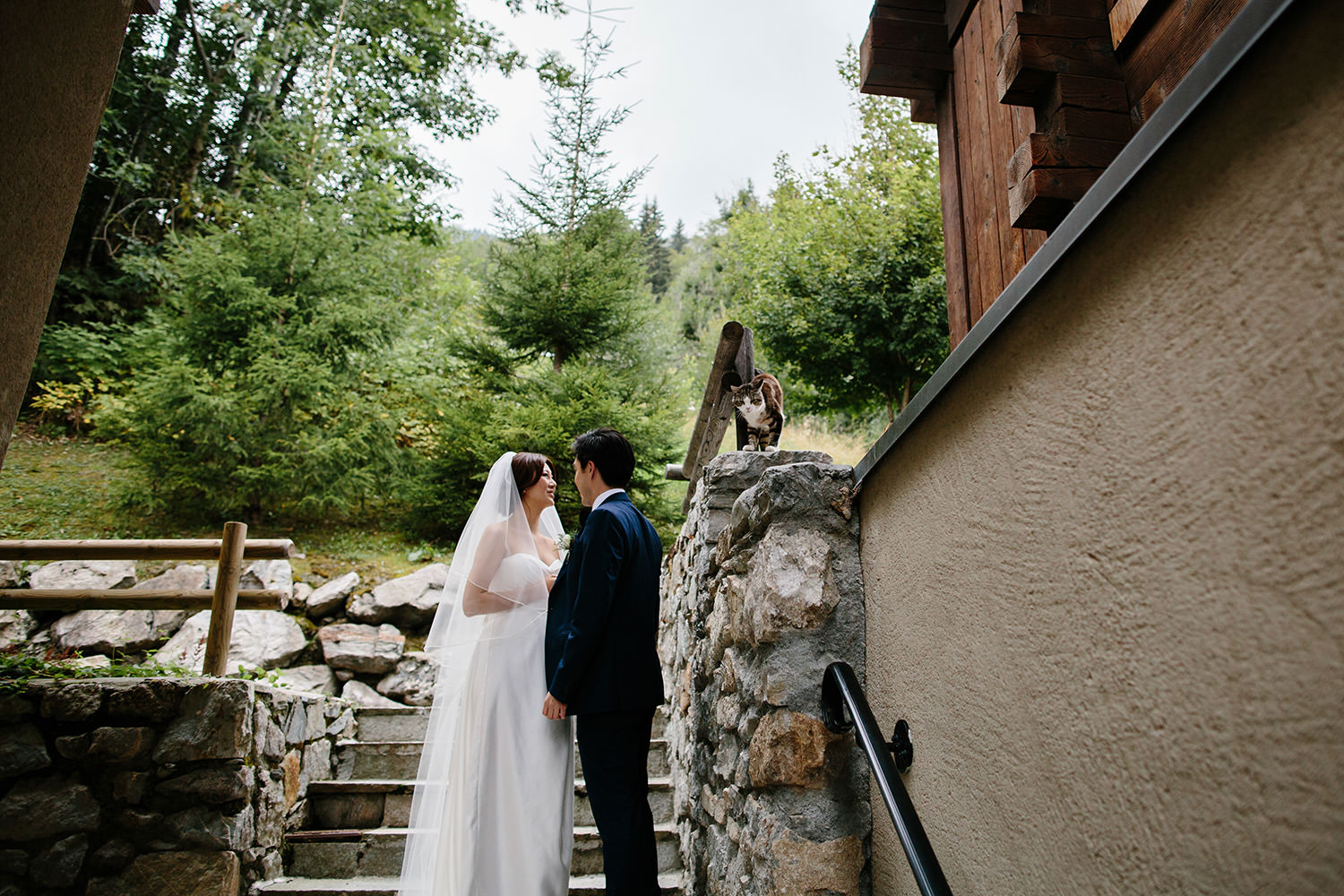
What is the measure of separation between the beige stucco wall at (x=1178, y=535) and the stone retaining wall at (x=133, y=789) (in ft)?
10.6

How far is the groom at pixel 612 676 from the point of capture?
250 cm

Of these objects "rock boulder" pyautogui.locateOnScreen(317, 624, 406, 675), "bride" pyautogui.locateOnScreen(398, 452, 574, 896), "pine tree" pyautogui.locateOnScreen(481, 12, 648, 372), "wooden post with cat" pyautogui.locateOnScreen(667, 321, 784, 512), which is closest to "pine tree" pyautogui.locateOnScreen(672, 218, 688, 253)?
"pine tree" pyautogui.locateOnScreen(481, 12, 648, 372)

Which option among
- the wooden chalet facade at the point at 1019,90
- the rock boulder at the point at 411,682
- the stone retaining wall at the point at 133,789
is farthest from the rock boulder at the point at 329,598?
the wooden chalet facade at the point at 1019,90

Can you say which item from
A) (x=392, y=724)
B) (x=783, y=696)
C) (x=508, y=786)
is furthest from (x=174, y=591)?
(x=783, y=696)

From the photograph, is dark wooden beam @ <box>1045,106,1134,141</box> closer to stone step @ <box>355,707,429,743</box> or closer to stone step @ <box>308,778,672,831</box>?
stone step @ <box>308,778,672,831</box>

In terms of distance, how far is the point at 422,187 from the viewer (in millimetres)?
11508

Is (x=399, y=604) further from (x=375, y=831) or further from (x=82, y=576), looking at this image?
(x=375, y=831)

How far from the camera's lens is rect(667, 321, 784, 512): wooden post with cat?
3.31m

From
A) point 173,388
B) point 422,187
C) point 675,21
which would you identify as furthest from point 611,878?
point 422,187

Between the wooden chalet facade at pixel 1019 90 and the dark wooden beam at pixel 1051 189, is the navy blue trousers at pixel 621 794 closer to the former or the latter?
the wooden chalet facade at pixel 1019 90

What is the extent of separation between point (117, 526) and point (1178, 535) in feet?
30.2

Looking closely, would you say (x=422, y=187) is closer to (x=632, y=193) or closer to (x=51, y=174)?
(x=632, y=193)

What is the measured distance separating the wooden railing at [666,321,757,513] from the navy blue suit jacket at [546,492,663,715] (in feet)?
3.37

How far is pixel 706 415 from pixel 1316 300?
3741 mm
